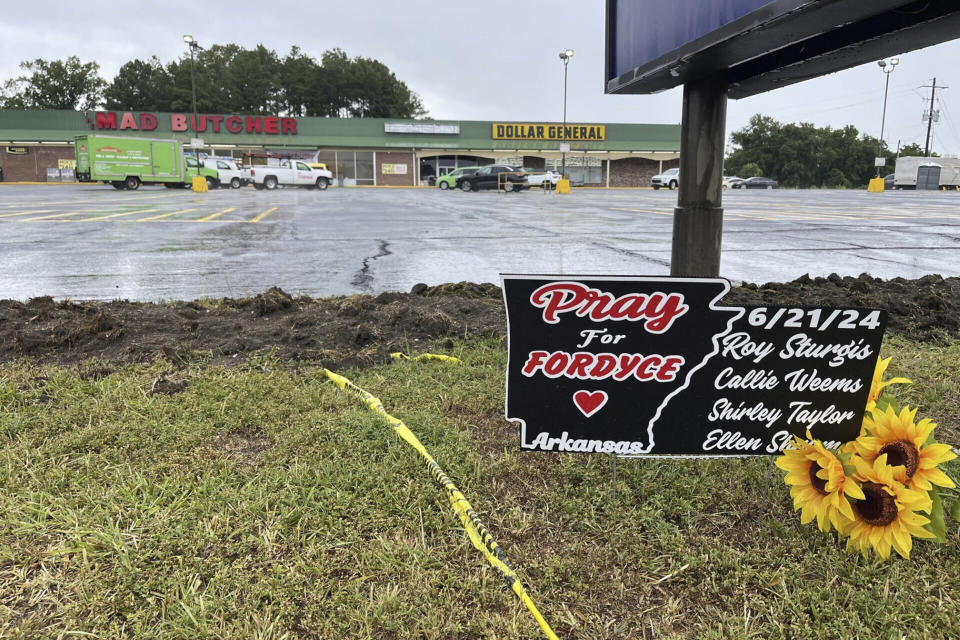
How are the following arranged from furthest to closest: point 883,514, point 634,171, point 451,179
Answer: point 634,171 → point 451,179 → point 883,514

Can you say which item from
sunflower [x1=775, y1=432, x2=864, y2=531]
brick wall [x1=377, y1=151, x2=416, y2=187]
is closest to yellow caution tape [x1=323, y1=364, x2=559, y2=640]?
sunflower [x1=775, y1=432, x2=864, y2=531]

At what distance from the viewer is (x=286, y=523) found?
7.63ft

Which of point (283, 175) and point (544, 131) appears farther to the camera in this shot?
point (544, 131)

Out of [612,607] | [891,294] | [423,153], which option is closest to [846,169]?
[423,153]

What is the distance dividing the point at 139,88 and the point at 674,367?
92134 millimetres

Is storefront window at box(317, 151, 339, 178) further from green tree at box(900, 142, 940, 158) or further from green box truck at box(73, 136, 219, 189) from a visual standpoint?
green tree at box(900, 142, 940, 158)

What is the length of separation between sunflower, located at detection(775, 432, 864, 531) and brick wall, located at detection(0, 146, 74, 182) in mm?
54498

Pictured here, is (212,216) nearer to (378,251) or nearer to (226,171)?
(378,251)

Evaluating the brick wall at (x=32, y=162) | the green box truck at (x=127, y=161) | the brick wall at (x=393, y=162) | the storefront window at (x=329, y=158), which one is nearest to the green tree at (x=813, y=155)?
the brick wall at (x=393, y=162)

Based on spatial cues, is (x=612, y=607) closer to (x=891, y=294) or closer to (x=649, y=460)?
(x=649, y=460)

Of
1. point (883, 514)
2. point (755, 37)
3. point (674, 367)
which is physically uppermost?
point (755, 37)

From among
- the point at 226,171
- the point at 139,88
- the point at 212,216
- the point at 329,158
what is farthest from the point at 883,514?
the point at 139,88

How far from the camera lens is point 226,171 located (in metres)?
37.2

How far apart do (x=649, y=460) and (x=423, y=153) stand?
4984 cm
